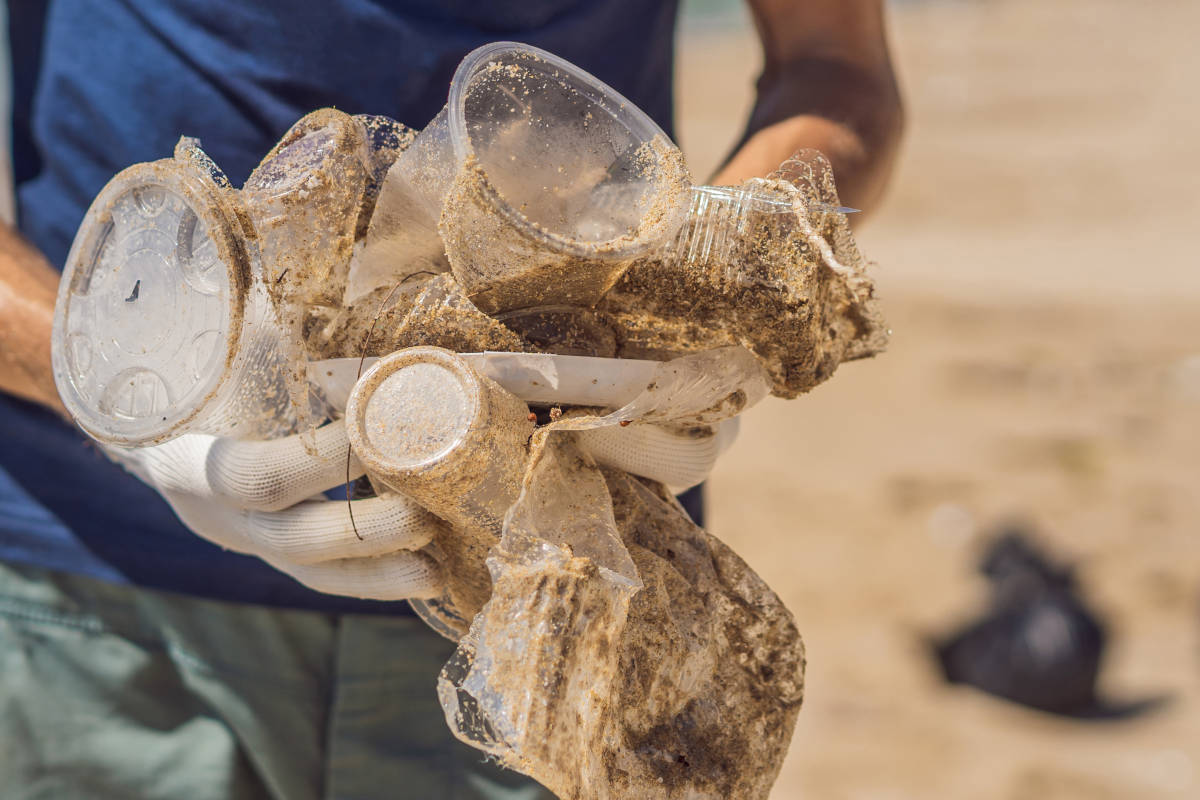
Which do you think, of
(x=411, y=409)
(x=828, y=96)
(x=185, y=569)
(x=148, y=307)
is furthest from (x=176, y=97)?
(x=828, y=96)

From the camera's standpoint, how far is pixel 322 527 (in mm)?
1060

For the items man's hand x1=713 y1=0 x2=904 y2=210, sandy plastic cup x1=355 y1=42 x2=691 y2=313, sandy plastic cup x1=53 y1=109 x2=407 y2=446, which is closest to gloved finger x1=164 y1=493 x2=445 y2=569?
sandy plastic cup x1=53 y1=109 x2=407 y2=446

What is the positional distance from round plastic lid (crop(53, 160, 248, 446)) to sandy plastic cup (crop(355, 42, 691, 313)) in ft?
0.52

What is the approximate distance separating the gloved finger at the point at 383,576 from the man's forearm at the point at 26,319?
40 centimetres

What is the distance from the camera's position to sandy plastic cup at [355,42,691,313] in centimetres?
91

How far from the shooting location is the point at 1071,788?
2994mm

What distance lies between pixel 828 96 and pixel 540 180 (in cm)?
68

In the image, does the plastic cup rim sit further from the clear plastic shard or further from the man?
the man

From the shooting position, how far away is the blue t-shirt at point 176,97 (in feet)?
4.50

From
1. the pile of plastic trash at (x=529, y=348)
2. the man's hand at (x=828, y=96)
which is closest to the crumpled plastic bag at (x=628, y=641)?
the pile of plastic trash at (x=529, y=348)

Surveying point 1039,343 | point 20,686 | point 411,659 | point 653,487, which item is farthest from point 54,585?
point 1039,343

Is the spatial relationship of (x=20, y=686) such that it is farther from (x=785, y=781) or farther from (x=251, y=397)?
(x=785, y=781)

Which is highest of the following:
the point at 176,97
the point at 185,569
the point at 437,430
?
the point at 176,97

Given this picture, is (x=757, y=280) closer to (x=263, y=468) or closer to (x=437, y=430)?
(x=437, y=430)
